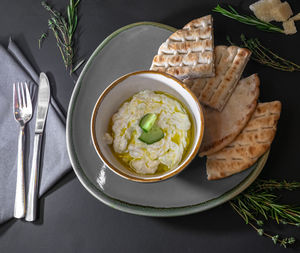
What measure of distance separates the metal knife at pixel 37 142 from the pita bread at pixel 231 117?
1.30 metres

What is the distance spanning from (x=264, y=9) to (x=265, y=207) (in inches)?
60.1

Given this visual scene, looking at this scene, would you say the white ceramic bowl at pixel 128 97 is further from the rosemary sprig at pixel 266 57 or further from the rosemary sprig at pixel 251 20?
the rosemary sprig at pixel 251 20

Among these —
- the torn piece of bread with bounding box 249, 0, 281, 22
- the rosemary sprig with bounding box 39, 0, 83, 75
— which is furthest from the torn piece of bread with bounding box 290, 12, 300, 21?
the rosemary sprig with bounding box 39, 0, 83, 75

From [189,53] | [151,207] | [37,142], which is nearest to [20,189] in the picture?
[37,142]

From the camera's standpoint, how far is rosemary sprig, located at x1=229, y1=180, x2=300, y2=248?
2326mm

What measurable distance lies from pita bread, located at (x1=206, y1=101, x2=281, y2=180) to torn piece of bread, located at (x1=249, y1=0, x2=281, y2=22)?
2.68ft

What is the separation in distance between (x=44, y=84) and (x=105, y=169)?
95 centimetres

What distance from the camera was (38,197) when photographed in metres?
2.61

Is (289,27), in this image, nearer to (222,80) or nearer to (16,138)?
(222,80)

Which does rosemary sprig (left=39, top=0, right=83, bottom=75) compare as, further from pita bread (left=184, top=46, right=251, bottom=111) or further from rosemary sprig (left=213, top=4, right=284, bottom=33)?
rosemary sprig (left=213, top=4, right=284, bottom=33)

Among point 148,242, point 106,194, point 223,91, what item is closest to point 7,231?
point 106,194

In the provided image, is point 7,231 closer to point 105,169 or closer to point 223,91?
point 105,169

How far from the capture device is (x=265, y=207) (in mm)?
2328

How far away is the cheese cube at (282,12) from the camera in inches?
101
